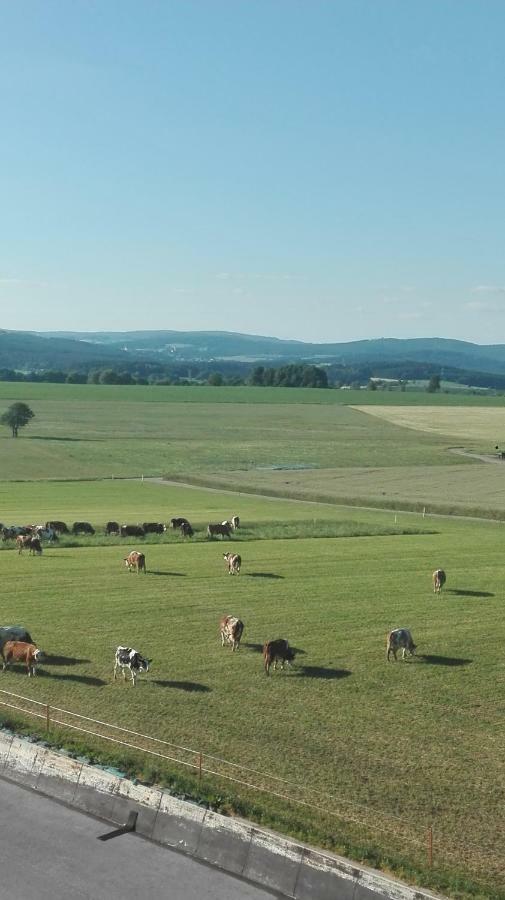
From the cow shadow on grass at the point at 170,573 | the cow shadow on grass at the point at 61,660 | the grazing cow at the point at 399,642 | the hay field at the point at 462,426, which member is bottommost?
the cow shadow on grass at the point at 170,573

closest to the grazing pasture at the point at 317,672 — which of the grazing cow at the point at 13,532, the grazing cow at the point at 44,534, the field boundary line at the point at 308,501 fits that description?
the grazing cow at the point at 44,534

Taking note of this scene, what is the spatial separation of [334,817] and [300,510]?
55956 mm

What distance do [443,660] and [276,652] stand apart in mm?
5319

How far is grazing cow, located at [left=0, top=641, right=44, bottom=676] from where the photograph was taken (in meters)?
27.4

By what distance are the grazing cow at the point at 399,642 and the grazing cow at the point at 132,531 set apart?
93.1 ft

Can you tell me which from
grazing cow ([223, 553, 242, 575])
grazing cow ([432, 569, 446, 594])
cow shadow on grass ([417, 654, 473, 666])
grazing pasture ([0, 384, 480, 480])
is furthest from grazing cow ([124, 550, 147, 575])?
grazing pasture ([0, 384, 480, 480])

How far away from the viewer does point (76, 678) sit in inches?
1055

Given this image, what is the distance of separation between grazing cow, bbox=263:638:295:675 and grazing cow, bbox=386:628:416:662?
3.16 meters

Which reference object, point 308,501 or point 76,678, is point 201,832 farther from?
point 308,501

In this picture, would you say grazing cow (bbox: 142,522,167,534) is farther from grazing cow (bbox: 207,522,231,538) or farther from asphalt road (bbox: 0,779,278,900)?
asphalt road (bbox: 0,779,278,900)

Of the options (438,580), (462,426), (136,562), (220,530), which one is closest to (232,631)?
(438,580)

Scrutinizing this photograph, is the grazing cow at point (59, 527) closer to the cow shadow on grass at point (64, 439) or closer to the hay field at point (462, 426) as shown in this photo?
the cow shadow on grass at point (64, 439)

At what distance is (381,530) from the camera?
61438 mm

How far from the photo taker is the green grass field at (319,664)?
60.5 ft
